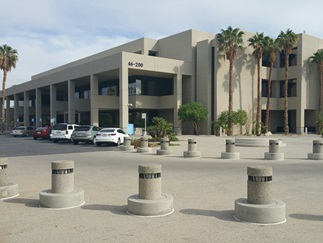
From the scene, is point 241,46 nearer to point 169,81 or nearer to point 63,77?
point 169,81

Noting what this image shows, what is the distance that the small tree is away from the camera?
128 ft

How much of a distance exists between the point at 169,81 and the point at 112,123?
11.3m

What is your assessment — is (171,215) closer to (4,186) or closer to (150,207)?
(150,207)

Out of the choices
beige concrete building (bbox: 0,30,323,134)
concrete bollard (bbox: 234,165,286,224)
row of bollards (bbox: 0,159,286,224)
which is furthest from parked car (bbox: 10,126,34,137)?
concrete bollard (bbox: 234,165,286,224)

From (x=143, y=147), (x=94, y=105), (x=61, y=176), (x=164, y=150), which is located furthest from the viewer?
(x=94, y=105)

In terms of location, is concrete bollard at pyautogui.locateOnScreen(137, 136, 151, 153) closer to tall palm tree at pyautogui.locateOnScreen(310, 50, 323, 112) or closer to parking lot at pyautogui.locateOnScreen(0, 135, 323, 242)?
parking lot at pyautogui.locateOnScreen(0, 135, 323, 242)

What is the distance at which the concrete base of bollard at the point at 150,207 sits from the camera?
19.8 ft

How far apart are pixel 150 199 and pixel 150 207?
0.22 metres

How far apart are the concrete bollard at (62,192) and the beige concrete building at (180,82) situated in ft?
98.5

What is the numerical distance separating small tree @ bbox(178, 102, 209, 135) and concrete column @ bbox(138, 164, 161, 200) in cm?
3294

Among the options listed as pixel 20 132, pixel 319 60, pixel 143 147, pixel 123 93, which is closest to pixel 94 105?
pixel 123 93

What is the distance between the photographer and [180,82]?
4181 centimetres

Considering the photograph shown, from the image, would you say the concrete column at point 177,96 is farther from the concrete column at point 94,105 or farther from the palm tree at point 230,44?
the concrete column at point 94,105

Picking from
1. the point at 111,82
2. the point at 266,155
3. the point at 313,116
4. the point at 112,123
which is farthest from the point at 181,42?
the point at 266,155
